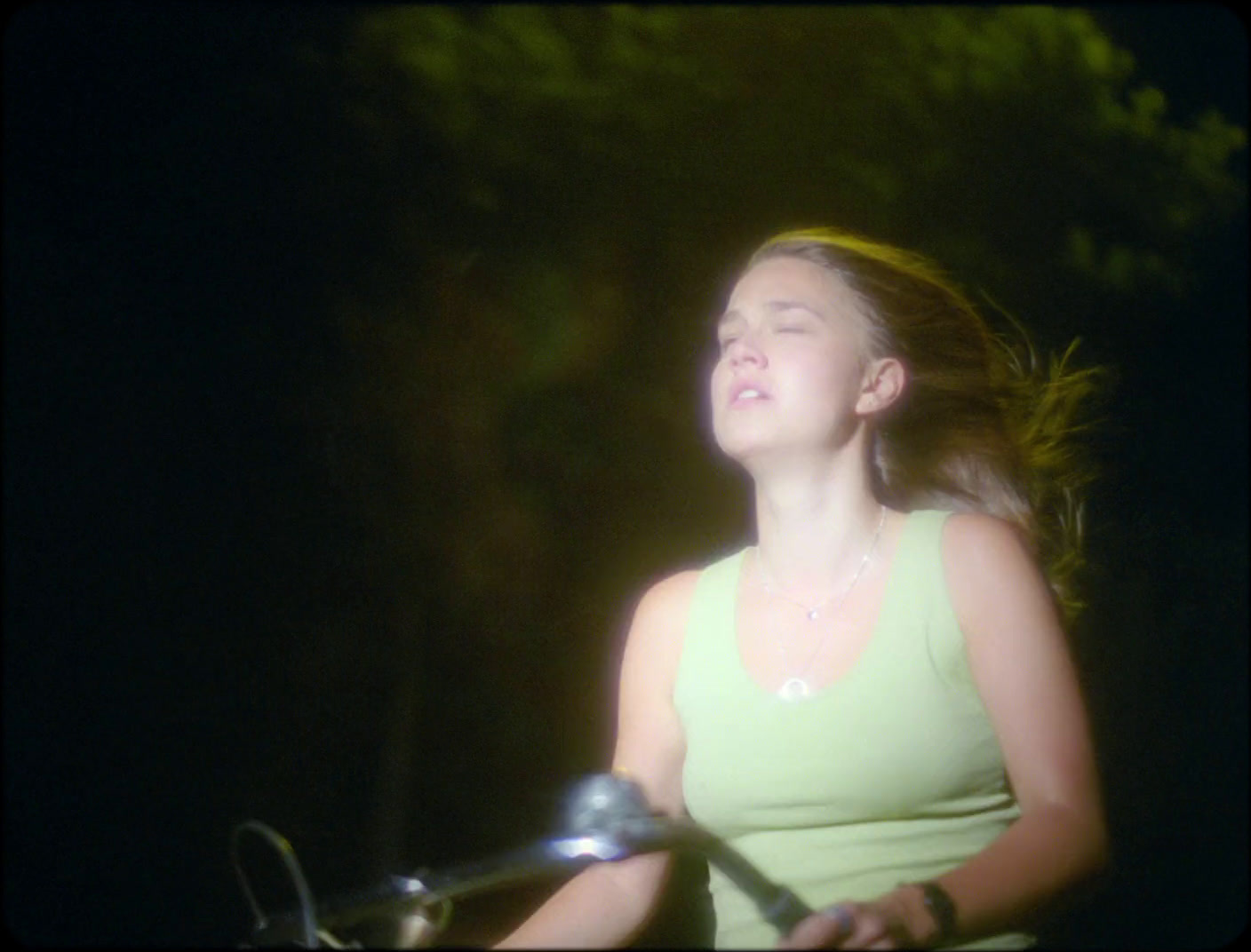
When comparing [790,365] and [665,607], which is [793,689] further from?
[790,365]

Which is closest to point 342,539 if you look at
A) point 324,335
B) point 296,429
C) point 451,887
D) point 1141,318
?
point 296,429

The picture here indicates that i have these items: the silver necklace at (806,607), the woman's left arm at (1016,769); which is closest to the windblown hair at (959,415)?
the silver necklace at (806,607)

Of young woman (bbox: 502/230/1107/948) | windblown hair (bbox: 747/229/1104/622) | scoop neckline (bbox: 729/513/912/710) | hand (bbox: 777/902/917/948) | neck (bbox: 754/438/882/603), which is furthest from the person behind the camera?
windblown hair (bbox: 747/229/1104/622)

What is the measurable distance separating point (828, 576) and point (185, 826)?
108cm

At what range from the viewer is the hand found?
1.19 metres

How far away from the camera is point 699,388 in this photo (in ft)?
5.98

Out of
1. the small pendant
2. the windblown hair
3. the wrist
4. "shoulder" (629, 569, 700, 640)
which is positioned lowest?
the wrist

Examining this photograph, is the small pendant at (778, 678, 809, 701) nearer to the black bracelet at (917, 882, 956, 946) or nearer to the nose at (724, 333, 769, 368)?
the black bracelet at (917, 882, 956, 946)

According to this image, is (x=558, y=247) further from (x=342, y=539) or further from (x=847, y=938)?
(x=847, y=938)

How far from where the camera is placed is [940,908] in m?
1.24

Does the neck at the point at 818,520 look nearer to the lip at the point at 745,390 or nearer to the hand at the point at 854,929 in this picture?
the lip at the point at 745,390

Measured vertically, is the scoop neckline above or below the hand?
above

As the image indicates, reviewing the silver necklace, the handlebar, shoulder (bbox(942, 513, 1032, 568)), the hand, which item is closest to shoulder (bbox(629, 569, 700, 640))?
the silver necklace

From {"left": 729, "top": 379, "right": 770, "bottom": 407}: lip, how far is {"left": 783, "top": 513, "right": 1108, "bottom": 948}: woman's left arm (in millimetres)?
307
